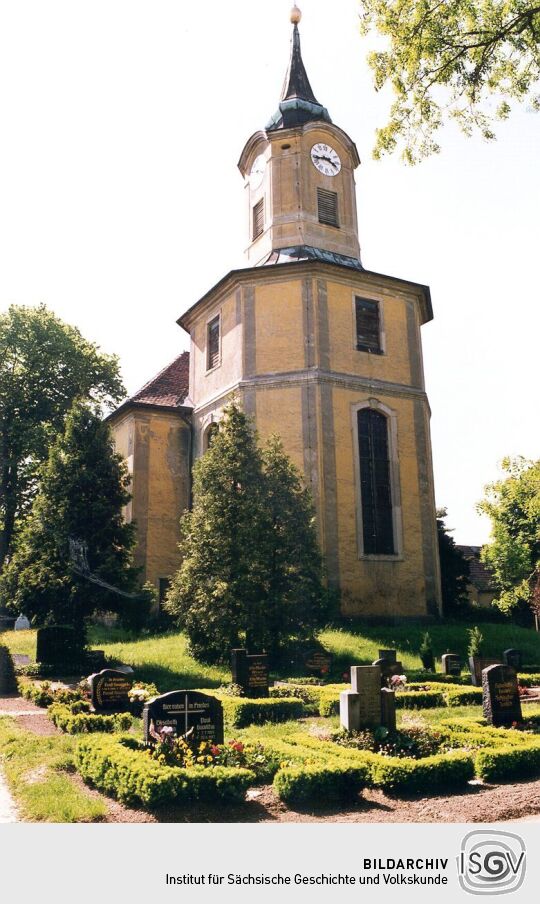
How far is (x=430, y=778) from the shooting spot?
8.70 m

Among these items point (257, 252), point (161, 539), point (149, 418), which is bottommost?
point (161, 539)

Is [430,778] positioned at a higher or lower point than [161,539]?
lower

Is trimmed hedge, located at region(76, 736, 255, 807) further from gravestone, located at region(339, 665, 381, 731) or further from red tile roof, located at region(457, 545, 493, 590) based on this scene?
red tile roof, located at region(457, 545, 493, 590)

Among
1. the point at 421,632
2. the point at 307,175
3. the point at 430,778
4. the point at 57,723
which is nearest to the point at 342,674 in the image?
the point at 421,632

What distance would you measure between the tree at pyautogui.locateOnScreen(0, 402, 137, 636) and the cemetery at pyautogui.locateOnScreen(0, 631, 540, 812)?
3529 millimetres

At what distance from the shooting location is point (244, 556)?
63.3ft

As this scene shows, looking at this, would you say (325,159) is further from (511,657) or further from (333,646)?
(511,657)

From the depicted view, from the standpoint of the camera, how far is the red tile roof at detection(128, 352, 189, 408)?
102 feet

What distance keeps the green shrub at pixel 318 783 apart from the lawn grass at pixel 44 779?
78.5 inches

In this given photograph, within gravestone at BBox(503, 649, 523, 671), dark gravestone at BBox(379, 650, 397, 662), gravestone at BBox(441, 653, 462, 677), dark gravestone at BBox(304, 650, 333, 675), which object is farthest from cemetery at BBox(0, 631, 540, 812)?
gravestone at BBox(503, 649, 523, 671)

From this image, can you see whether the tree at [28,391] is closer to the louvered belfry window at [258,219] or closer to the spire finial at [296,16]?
the louvered belfry window at [258,219]

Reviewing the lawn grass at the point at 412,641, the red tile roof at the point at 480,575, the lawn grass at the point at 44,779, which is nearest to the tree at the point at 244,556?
the lawn grass at the point at 412,641
